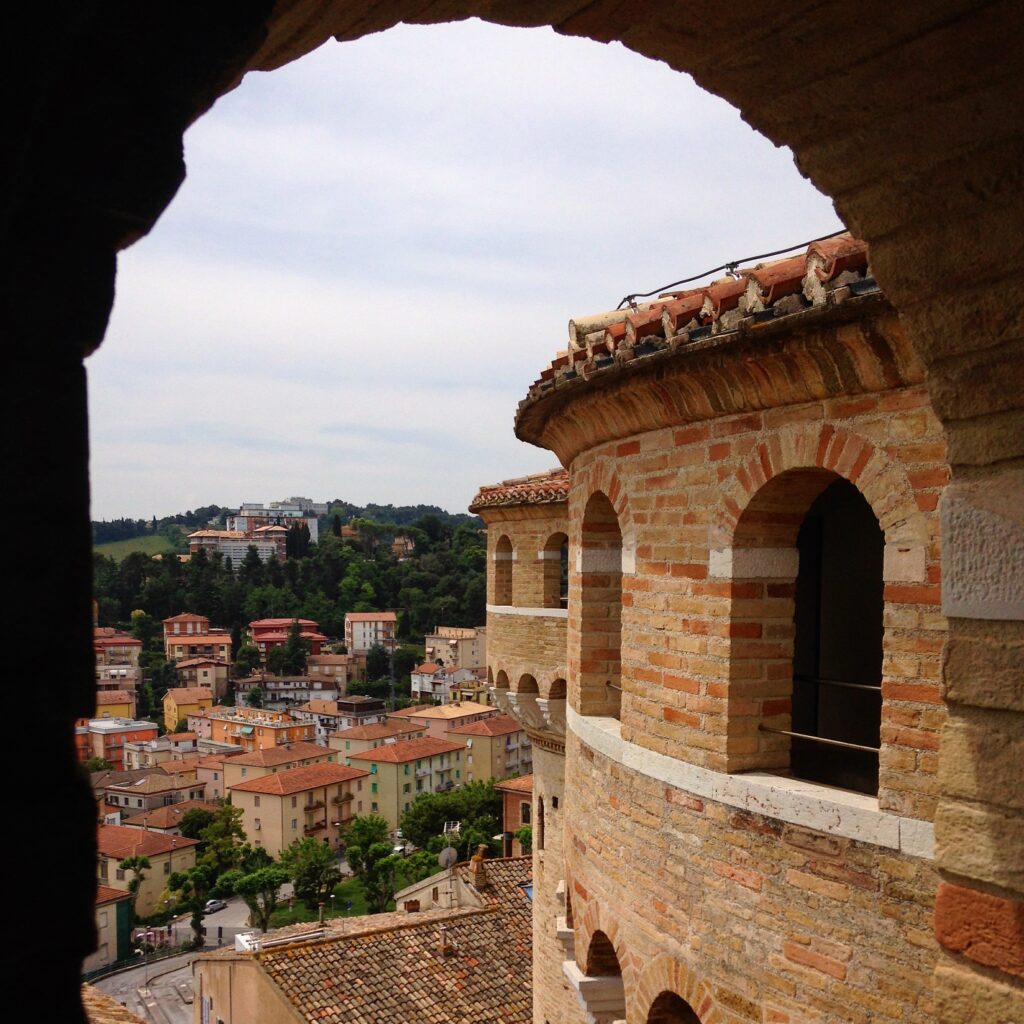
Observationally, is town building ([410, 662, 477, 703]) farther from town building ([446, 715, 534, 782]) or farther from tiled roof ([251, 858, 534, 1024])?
tiled roof ([251, 858, 534, 1024])

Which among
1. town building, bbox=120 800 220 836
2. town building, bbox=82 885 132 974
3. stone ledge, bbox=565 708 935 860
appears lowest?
town building, bbox=82 885 132 974

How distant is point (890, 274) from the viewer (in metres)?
2.65

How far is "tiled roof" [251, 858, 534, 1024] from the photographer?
58.7ft

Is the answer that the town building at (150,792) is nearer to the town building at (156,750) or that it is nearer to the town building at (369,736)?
the town building at (156,750)

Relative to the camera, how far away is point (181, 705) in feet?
293

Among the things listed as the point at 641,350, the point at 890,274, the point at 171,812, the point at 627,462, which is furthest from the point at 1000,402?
the point at 171,812

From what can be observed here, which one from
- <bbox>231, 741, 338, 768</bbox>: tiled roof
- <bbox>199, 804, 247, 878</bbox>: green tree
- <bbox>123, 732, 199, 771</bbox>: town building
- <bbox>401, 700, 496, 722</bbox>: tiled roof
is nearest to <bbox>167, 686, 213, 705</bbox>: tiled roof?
A: <bbox>123, 732, 199, 771</bbox>: town building

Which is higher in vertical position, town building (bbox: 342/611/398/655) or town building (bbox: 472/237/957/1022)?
town building (bbox: 472/237/957/1022)

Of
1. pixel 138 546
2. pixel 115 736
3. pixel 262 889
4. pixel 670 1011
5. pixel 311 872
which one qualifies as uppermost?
pixel 138 546

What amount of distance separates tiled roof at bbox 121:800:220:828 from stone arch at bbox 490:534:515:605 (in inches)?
2019

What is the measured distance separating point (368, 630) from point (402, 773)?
44.3m

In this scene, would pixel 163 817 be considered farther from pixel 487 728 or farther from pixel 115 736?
pixel 487 728

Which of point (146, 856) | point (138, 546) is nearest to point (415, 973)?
point (146, 856)

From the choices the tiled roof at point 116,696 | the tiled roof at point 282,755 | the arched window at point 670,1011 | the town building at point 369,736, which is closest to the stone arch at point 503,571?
the arched window at point 670,1011
